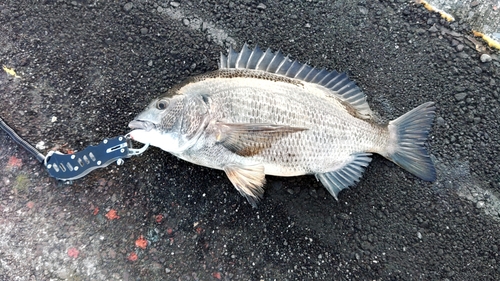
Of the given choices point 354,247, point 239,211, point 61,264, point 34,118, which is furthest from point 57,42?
point 354,247

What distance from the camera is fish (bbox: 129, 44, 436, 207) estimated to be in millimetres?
2486

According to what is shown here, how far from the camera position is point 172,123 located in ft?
8.14

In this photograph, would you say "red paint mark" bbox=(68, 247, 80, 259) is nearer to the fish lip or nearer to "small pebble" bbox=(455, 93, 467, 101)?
the fish lip

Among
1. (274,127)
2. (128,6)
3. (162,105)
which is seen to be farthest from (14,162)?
(274,127)

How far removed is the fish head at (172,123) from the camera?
2.47 m

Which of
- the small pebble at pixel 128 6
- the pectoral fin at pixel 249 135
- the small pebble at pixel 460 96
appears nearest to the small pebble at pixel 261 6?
the small pebble at pixel 128 6

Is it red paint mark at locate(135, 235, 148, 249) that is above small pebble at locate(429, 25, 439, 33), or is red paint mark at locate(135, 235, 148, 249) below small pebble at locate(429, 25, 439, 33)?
below

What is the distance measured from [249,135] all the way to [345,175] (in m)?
0.79

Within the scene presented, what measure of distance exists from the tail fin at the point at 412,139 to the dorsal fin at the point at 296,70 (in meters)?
0.24

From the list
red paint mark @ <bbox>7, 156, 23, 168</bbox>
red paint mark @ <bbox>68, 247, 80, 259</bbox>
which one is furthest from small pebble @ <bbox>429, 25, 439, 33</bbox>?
red paint mark @ <bbox>7, 156, 23, 168</bbox>

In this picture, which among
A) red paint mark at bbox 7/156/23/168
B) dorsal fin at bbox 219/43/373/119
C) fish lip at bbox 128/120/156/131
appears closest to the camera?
fish lip at bbox 128/120/156/131

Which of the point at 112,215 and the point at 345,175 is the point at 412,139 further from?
the point at 112,215

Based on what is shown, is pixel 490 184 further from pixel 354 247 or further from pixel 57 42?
pixel 57 42

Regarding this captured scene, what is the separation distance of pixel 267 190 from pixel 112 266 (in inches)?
47.9
